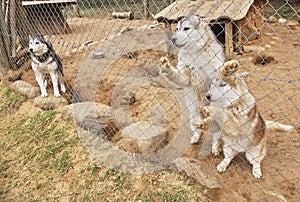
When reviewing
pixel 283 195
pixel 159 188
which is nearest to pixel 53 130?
pixel 159 188

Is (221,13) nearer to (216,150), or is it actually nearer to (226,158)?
(216,150)

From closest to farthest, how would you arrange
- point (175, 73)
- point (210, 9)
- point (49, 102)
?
point (175, 73)
point (49, 102)
point (210, 9)

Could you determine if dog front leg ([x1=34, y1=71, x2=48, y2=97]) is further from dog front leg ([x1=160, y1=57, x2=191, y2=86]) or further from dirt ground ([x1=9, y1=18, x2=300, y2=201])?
dog front leg ([x1=160, y1=57, x2=191, y2=86])

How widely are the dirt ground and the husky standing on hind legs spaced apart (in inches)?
12.7

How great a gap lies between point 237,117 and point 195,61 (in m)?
0.81

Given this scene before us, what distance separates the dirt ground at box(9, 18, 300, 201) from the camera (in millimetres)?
2324

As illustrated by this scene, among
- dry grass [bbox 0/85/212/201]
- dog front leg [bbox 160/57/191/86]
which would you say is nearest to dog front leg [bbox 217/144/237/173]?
dry grass [bbox 0/85/212/201]

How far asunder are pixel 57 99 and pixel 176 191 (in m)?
2.30

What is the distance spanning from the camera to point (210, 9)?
17.1ft

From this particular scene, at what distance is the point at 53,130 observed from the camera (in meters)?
3.24

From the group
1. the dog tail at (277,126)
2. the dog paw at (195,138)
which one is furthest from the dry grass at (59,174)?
the dog tail at (277,126)

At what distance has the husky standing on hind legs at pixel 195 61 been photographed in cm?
270

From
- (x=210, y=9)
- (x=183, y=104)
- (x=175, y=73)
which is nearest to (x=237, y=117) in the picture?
(x=175, y=73)

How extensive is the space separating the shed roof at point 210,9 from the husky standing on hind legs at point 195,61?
6.62ft
